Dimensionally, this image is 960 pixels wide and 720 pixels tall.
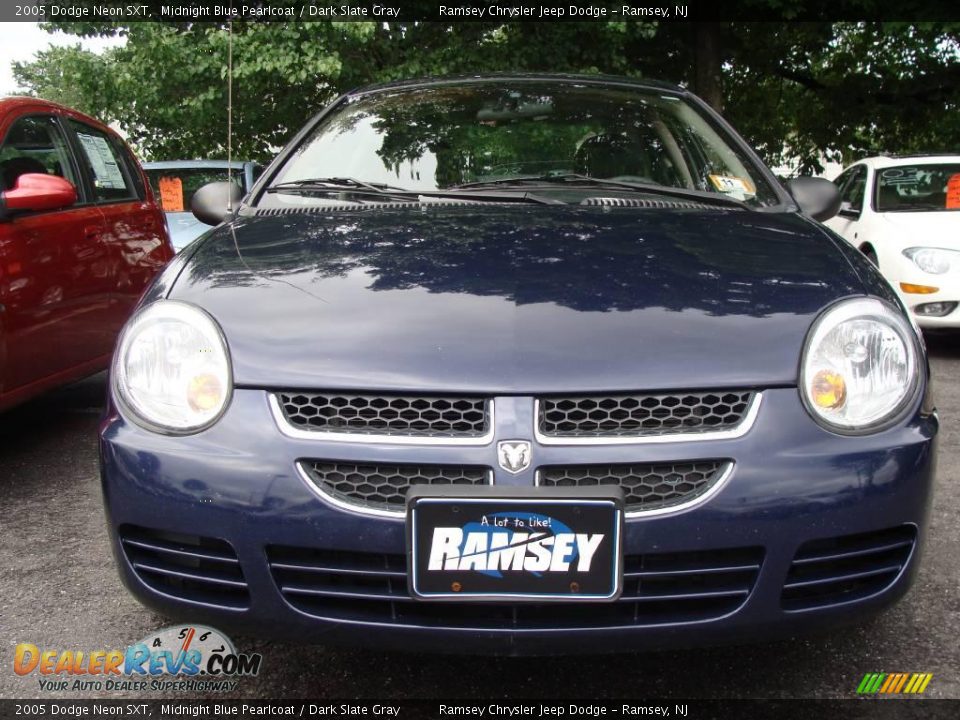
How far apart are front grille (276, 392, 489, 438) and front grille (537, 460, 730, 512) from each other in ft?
0.53

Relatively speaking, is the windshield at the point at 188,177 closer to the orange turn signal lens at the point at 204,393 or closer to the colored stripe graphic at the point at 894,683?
the orange turn signal lens at the point at 204,393

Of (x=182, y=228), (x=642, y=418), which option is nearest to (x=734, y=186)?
(x=642, y=418)

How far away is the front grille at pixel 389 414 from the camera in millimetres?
1656

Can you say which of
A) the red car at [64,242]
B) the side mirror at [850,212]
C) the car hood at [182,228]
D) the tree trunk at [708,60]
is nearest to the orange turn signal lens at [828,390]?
the red car at [64,242]

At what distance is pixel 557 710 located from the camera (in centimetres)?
193

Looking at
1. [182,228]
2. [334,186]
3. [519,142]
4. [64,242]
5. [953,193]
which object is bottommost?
[182,228]

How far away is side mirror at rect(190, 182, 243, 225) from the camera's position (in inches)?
115

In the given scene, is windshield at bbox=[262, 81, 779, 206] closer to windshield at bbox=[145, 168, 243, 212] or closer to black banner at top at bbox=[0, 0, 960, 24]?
windshield at bbox=[145, 168, 243, 212]

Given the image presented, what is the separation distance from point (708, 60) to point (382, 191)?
425 inches

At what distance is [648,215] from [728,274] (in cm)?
46

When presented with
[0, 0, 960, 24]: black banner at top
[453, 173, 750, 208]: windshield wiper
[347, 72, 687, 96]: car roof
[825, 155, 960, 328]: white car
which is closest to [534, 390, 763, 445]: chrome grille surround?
[453, 173, 750, 208]: windshield wiper

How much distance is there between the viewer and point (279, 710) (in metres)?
1.96

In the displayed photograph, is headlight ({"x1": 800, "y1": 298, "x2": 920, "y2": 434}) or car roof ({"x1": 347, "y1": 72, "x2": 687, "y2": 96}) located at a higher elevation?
car roof ({"x1": 347, "y1": 72, "x2": 687, "y2": 96})

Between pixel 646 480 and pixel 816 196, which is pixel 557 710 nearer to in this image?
pixel 646 480
